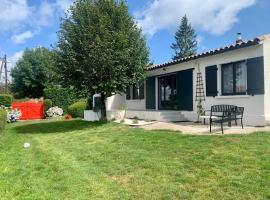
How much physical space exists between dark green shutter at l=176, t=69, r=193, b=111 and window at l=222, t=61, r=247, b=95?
7.98ft

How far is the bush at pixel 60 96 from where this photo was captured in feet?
98.7

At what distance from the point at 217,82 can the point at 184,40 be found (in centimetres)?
5179

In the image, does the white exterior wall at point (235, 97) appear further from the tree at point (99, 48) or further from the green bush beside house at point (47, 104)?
the green bush beside house at point (47, 104)

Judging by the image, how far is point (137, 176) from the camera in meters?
7.79

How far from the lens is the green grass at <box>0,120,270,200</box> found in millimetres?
6703

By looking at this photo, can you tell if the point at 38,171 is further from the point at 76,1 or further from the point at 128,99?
the point at 128,99

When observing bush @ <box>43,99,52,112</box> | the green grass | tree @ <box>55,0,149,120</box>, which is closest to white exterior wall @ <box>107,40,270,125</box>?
the green grass

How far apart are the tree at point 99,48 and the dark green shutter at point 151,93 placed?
3.34 meters

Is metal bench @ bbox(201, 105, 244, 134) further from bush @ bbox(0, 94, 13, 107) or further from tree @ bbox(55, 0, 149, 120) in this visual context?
bush @ bbox(0, 94, 13, 107)

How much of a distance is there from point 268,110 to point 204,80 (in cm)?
387

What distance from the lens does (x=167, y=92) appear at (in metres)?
20.5

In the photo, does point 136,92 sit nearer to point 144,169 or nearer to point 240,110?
point 240,110

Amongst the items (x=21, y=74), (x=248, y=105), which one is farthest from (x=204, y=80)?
(x=21, y=74)

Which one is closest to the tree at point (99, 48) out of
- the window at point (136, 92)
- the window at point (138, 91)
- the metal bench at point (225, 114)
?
the metal bench at point (225, 114)
